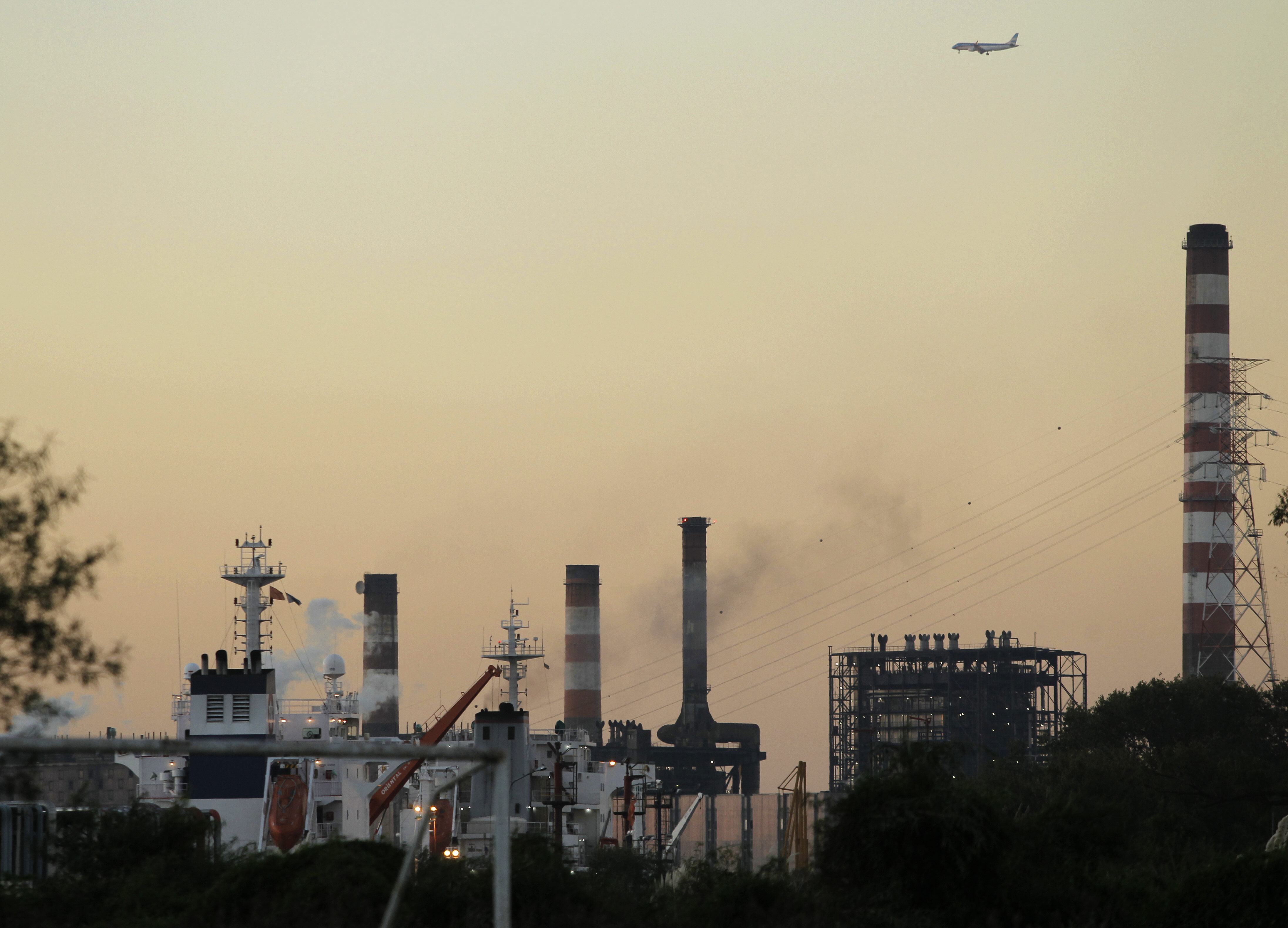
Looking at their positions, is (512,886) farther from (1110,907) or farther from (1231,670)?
(1231,670)

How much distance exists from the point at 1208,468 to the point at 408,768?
45.0 m

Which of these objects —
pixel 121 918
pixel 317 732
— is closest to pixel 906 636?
pixel 317 732

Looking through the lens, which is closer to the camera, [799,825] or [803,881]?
[803,881]

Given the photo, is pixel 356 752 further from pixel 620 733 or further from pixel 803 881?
pixel 620 733

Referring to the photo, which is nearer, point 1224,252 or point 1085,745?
point 1085,745

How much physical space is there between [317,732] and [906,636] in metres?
54.5

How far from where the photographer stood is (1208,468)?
2889 inches

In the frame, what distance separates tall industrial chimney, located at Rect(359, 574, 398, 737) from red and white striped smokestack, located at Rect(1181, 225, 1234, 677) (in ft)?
154

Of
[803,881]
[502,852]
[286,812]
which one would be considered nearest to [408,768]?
[286,812]

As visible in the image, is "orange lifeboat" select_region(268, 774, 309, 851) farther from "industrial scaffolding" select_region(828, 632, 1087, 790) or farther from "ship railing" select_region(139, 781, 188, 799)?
"industrial scaffolding" select_region(828, 632, 1087, 790)

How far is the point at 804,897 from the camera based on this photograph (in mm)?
20141

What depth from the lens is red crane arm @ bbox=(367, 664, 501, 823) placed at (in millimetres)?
44656

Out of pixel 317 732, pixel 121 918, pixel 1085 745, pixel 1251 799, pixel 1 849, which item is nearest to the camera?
pixel 121 918

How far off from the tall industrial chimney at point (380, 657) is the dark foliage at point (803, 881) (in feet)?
225
